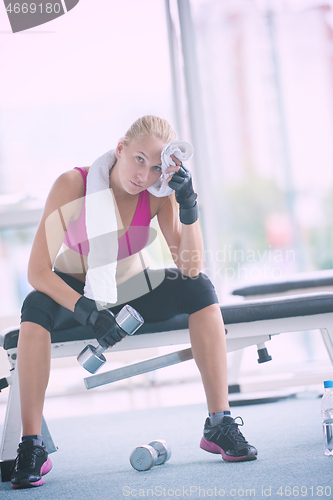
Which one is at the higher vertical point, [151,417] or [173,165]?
[173,165]

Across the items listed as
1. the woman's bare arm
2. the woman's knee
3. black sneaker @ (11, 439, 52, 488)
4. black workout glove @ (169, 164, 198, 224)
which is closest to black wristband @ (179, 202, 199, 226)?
black workout glove @ (169, 164, 198, 224)

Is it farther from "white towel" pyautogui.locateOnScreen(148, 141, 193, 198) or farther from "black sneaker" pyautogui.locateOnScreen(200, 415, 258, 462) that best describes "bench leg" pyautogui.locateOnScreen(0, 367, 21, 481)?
"white towel" pyautogui.locateOnScreen(148, 141, 193, 198)

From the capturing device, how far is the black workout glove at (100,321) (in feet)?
3.41

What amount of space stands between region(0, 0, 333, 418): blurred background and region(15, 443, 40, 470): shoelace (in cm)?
194

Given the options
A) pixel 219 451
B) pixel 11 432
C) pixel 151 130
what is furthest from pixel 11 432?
pixel 151 130

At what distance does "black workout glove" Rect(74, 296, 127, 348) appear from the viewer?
1.04m

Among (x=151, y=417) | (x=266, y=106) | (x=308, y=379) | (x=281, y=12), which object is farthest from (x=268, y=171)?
(x=151, y=417)

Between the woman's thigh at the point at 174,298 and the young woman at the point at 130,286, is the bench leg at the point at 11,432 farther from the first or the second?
the woman's thigh at the point at 174,298

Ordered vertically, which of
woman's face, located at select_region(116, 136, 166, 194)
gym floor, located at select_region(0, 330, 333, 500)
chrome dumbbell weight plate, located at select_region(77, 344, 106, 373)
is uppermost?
woman's face, located at select_region(116, 136, 166, 194)

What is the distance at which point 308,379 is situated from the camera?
2234 millimetres

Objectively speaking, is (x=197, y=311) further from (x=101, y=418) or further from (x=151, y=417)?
(x=101, y=418)

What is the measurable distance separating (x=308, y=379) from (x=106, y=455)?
4.21ft

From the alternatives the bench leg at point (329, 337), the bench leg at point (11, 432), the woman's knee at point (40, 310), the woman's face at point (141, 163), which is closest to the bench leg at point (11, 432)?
the bench leg at point (11, 432)

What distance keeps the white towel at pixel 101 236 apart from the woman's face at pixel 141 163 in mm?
81
